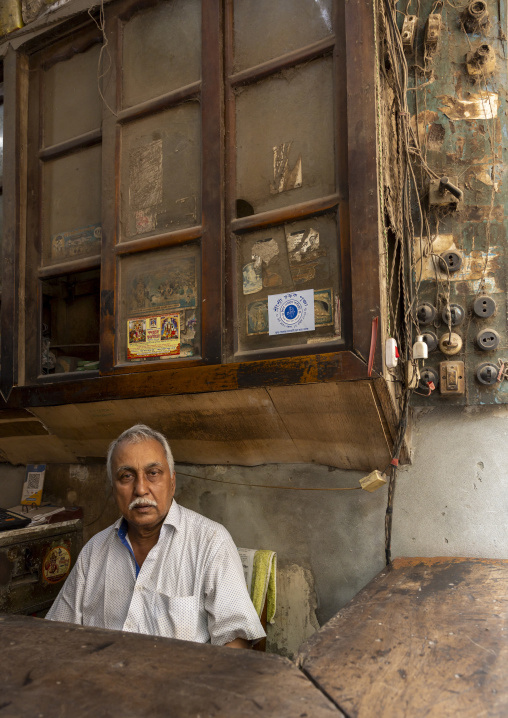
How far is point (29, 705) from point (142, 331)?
65.4 inches

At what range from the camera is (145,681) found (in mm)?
1010

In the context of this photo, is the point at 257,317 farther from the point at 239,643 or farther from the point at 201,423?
the point at 239,643

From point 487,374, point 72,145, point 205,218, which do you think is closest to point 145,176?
point 205,218

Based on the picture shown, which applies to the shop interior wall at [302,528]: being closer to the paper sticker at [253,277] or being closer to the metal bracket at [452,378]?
the metal bracket at [452,378]

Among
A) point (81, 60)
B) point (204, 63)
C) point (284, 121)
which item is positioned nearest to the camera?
point (284, 121)

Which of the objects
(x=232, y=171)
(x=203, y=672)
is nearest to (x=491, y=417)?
(x=232, y=171)

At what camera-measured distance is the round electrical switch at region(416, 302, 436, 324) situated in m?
2.37

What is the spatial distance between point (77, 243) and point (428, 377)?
6.22ft

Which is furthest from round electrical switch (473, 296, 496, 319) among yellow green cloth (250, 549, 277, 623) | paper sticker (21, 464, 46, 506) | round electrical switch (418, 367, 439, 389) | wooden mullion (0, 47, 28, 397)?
paper sticker (21, 464, 46, 506)

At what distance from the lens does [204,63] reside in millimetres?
2338

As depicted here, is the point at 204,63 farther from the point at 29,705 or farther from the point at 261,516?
the point at 29,705

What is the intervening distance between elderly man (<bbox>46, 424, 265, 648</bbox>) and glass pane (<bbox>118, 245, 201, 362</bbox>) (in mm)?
397

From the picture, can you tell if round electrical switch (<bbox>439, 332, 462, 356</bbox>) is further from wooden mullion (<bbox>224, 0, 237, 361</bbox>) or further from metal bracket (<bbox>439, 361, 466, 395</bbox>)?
wooden mullion (<bbox>224, 0, 237, 361</bbox>)

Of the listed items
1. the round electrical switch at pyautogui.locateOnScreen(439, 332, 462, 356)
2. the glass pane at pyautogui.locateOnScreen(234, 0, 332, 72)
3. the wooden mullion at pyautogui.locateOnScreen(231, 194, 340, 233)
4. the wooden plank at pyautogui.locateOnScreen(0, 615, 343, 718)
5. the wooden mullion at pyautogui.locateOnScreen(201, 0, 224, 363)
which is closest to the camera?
the wooden plank at pyautogui.locateOnScreen(0, 615, 343, 718)
